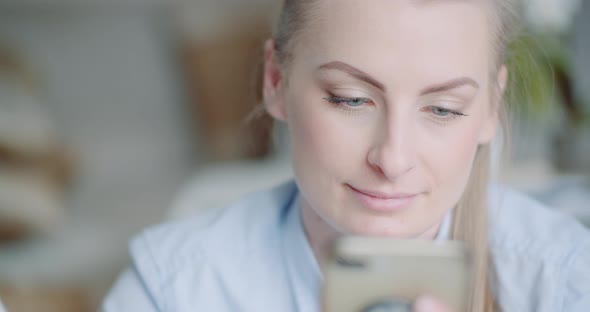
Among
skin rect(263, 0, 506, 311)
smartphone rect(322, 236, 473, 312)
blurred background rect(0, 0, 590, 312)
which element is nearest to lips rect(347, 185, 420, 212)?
skin rect(263, 0, 506, 311)

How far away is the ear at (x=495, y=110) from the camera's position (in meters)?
0.64

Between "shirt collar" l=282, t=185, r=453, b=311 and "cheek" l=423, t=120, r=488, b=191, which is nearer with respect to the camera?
"cheek" l=423, t=120, r=488, b=191

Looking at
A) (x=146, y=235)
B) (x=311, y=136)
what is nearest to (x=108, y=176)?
(x=146, y=235)

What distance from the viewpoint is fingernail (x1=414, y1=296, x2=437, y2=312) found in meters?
0.45

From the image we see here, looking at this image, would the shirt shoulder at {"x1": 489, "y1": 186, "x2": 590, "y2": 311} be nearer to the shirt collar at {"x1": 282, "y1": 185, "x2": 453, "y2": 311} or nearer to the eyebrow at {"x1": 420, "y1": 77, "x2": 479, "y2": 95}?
the shirt collar at {"x1": 282, "y1": 185, "x2": 453, "y2": 311}

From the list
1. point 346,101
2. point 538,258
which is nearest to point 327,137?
point 346,101

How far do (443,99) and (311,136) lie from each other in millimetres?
118

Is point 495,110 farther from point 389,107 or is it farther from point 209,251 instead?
point 209,251

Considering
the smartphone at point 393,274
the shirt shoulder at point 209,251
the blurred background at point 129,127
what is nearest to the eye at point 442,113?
the smartphone at point 393,274

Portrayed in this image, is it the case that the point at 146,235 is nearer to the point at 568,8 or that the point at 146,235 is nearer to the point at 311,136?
the point at 311,136

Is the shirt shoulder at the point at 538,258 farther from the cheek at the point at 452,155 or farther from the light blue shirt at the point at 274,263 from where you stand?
the cheek at the point at 452,155

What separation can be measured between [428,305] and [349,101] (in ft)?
0.62

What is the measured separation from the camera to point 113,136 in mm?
1908

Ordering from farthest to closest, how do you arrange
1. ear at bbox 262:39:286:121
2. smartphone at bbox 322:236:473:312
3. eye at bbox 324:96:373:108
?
ear at bbox 262:39:286:121 < eye at bbox 324:96:373:108 < smartphone at bbox 322:236:473:312
